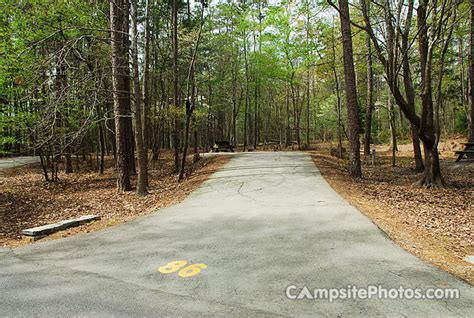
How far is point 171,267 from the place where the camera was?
390 cm

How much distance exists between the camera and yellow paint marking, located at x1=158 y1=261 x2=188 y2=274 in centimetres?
379

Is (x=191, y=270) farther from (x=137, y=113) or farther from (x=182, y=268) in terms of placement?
(x=137, y=113)

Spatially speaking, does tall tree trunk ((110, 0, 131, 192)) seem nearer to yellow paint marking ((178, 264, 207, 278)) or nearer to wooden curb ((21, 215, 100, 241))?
wooden curb ((21, 215, 100, 241))

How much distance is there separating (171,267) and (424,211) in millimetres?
6247

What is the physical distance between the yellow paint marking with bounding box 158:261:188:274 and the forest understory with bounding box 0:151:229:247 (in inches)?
117

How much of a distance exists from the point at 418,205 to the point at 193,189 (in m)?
6.13

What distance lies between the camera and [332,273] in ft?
11.5

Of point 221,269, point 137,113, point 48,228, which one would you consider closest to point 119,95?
point 137,113

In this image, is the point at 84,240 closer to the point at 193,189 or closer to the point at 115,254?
the point at 115,254

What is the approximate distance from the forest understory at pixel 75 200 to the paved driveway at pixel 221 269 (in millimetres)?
Result: 1676

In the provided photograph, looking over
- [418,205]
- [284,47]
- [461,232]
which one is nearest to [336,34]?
[284,47]

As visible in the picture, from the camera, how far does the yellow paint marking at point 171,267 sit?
149 inches
